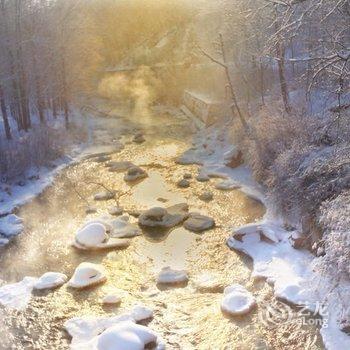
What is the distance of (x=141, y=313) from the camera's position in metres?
10.9

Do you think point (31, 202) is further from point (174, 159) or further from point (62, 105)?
point (62, 105)

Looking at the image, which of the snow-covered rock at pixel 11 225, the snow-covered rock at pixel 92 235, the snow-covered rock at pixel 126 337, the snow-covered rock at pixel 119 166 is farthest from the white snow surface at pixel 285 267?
the snow-covered rock at pixel 11 225

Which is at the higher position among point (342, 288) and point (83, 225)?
point (342, 288)

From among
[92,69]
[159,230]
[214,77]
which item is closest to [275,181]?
[159,230]

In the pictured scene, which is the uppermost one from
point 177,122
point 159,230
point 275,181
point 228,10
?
point 228,10

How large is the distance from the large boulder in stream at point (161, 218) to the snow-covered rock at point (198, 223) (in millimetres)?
362

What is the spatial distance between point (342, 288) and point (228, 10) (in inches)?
869

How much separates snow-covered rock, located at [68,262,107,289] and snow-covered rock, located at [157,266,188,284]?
1.58 metres

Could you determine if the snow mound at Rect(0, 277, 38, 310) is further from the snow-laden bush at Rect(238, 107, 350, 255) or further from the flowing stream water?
the snow-laden bush at Rect(238, 107, 350, 255)

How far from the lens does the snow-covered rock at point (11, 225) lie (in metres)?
15.9

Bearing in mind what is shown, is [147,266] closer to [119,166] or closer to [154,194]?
[154,194]

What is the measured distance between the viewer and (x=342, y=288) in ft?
31.6

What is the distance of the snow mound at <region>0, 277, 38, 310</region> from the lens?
38.2 feet

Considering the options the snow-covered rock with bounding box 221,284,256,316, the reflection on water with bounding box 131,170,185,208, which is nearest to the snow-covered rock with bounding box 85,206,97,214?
the reflection on water with bounding box 131,170,185,208
